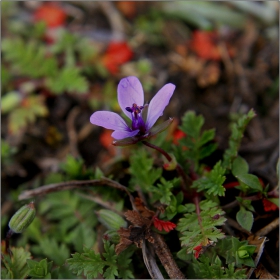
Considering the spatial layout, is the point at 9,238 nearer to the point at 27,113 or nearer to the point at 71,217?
the point at 71,217

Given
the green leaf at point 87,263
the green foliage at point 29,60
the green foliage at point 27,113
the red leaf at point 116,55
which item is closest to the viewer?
the green leaf at point 87,263

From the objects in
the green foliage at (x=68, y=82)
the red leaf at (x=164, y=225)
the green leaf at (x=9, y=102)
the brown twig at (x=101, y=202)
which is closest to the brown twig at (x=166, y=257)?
the red leaf at (x=164, y=225)

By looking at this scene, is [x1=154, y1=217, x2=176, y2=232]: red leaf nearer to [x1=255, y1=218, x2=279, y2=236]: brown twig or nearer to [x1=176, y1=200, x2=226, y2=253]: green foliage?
[x1=176, y1=200, x2=226, y2=253]: green foliage

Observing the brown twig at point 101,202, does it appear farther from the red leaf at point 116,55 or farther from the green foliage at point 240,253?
the red leaf at point 116,55

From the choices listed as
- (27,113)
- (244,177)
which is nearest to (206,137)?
(244,177)

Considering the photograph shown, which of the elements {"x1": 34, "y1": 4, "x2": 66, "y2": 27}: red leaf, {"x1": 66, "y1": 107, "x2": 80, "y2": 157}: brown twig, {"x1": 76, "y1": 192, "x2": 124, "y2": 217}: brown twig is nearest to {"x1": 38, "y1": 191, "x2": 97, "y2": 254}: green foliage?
{"x1": 76, "y1": 192, "x2": 124, "y2": 217}: brown twig
